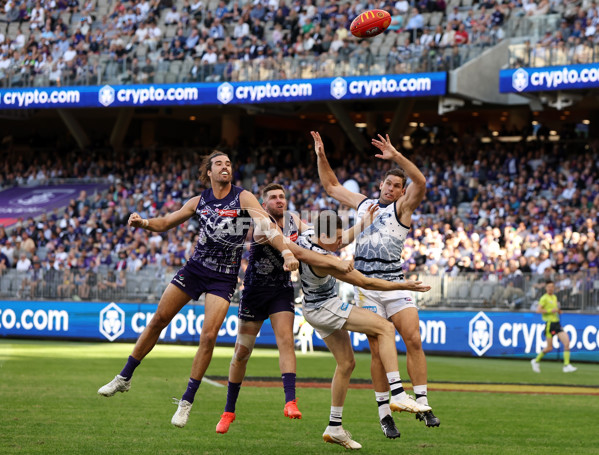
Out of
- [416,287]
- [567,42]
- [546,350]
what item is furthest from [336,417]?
[567,42]

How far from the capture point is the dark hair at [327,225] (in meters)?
10.5

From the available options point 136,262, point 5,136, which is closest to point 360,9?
point 136,262

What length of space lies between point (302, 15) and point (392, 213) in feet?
77.3

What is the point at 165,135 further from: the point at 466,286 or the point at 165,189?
the point at 466,286

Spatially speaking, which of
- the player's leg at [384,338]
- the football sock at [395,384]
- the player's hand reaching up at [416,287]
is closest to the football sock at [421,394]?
the player's leg at [384,338]

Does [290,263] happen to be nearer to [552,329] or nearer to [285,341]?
[285,341]

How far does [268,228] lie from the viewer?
10.2 meters

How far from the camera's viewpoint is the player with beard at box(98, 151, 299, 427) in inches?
419

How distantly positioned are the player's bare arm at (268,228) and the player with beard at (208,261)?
17mm

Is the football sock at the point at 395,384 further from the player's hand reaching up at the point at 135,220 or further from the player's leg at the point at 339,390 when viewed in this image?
the player's hand reaching up at the point at 135,220

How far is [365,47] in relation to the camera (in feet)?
102

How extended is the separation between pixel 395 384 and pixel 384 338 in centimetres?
51

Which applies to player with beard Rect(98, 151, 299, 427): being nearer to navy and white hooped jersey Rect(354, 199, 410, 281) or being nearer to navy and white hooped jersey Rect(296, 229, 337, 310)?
navy and white hooped jersey Rect(296, 229, 337, 310)

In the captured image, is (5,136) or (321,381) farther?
(5,136)
